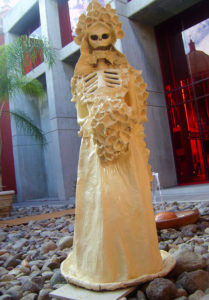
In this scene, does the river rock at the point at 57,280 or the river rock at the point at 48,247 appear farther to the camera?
the river rock at the point at 48,247

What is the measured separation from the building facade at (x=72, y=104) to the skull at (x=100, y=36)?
571cm

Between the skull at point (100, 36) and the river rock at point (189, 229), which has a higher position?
the skull at point (100, 36)

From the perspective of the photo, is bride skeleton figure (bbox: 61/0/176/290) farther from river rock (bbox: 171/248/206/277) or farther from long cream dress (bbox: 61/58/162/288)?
river rock (bbox: 171/248/206/277)

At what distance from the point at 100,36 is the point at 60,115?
26.6 ft

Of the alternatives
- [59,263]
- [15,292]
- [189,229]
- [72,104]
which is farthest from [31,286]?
[72,104]

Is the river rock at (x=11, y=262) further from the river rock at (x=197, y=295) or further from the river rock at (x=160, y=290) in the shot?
the river rock at (x=197, y=295)

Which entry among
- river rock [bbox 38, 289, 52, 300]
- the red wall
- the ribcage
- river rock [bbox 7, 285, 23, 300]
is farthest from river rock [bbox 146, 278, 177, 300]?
the red wall

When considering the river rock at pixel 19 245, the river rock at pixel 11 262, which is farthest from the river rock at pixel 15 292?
the river rock at pixel 19 245

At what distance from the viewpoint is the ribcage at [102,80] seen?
2.13m

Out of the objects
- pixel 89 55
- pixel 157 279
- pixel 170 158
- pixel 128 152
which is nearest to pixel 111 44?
pixel 89 55

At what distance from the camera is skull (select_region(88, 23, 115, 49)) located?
2236 millimetres

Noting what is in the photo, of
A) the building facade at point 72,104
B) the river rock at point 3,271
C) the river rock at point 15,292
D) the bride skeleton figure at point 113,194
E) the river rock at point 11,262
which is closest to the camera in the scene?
the bride skeleton figure at point 113,194

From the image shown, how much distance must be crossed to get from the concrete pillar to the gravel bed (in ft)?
17.2

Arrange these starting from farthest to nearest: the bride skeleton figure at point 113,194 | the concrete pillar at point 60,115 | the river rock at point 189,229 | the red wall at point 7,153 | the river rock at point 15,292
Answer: the red wall at point 7,153
the concrete pillar at point 60,115
the river rock at point 189,229
the river rock at point 15,292
the bride skeleton figure at point 113,194
